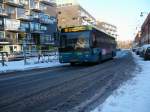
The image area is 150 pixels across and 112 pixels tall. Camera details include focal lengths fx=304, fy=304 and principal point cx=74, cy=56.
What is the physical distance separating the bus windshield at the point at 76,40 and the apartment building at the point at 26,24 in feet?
109

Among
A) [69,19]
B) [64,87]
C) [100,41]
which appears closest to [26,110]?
[64,87]

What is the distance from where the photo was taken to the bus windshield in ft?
77.9

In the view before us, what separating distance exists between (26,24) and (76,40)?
145 feet

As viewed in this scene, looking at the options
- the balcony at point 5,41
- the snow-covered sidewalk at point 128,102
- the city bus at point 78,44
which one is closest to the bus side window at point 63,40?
the city bus at point 78,44

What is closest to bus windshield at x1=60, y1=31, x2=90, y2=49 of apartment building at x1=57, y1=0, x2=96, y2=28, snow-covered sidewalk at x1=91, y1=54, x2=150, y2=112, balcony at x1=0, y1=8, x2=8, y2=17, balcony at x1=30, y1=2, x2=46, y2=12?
snow-covered sidewalk at x1=91, y1=54, x2=150, y2=112

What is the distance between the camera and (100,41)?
1065 inches

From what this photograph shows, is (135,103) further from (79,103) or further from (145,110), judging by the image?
(79,103)

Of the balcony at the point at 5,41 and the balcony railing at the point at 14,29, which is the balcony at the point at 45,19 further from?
the balcony at the point at 5,41

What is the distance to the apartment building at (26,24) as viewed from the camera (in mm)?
59125

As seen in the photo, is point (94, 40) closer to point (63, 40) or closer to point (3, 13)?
point (63, 40)

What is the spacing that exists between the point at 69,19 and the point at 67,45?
289 ft

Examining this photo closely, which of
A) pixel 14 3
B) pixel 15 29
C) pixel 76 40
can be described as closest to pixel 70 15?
pixel 14 3

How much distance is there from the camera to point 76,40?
938 inches

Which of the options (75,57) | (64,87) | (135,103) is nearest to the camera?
(135,103)
